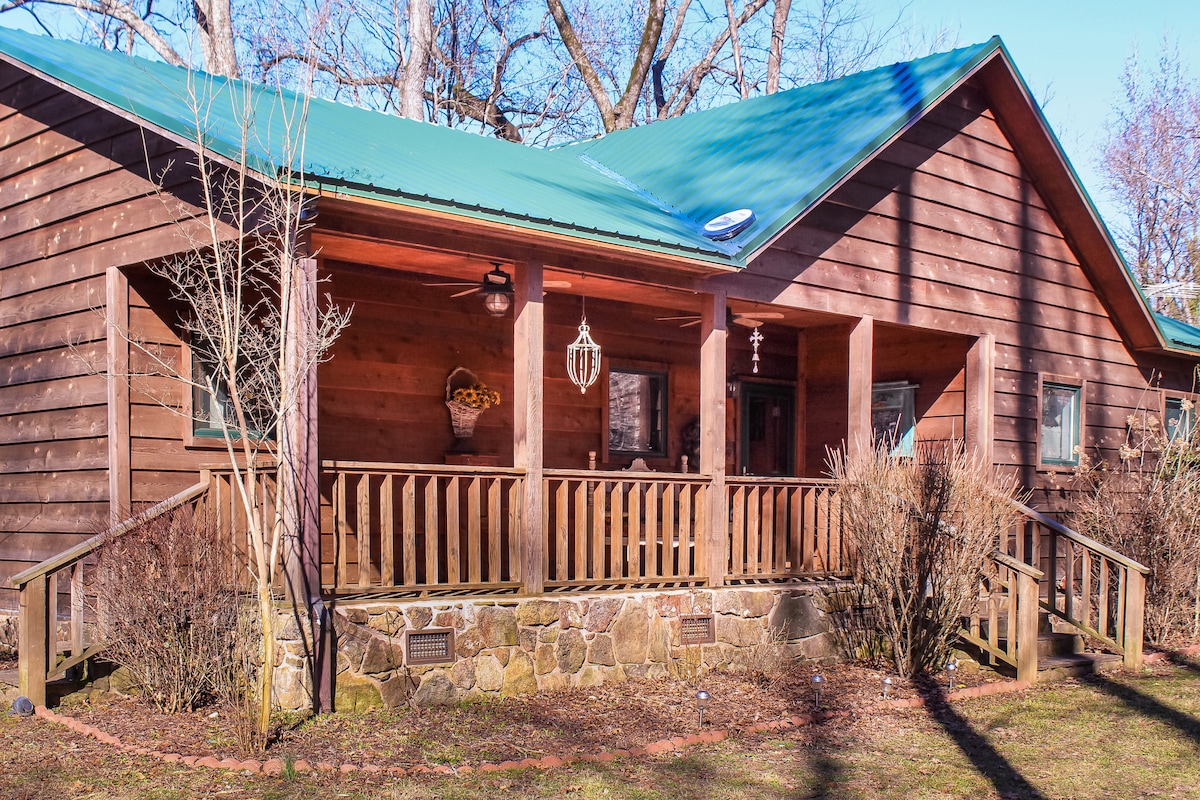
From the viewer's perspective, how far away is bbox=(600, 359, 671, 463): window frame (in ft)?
39.5

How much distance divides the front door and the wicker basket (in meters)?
4.00

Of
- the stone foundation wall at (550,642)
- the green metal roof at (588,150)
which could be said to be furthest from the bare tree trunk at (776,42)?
the stone foundation wall at (550,642)

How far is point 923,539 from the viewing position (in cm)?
897

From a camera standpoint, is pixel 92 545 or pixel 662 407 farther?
pixel 662 407

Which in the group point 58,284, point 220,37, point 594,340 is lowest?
point 594,340

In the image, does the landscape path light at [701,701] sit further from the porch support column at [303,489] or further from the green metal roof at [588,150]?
the green metal roof at [588,150]

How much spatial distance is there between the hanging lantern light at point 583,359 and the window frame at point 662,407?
0.30 metres

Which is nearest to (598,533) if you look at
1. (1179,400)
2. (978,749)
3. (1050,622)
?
(978,749)

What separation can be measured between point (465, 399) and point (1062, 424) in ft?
23.4

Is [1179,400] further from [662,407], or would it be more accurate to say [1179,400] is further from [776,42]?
[776,42]

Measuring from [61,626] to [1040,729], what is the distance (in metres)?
7.33

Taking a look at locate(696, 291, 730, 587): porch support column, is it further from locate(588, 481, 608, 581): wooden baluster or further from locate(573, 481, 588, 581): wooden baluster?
locate(573, 481, 588, 581): wooden baluster

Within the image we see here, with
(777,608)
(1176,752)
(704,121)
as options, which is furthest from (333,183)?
(704,121)

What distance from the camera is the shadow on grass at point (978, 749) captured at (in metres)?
6.34
